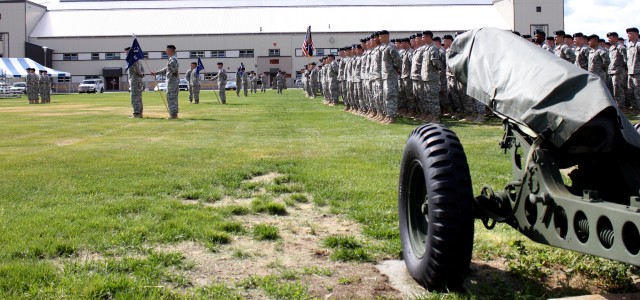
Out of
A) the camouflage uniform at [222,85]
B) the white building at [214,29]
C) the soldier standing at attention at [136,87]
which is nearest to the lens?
the soldier standing at attention at [136,87]

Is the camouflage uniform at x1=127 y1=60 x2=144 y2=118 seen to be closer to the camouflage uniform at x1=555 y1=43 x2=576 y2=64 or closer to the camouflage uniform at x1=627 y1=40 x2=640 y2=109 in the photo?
the camouflage uniform at x1=555 y1=43 x2=576 y2=64

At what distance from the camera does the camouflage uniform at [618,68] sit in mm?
19406

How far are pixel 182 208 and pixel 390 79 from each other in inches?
496

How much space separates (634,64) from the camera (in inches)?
730

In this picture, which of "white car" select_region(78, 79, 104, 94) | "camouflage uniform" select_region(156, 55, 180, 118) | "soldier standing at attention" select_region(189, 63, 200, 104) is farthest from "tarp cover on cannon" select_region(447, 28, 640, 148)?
"white car" select_region(78, 79, 104, 94)

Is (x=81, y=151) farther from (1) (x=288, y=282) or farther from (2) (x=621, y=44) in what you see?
(2) (x=621, y=44)

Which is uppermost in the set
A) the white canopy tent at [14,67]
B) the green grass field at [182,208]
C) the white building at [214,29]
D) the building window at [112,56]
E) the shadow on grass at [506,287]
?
the white building at [214,29]

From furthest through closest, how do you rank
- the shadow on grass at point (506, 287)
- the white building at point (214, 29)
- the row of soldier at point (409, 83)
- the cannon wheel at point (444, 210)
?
the white building at point (214, 29) < the row of soldier at point (409, 83) < the shadow on grass at point (506, 287) < the cannon wheel at point (444, 210)

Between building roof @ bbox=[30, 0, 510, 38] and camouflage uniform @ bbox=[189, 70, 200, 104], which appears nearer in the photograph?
camouflage uniform @ bbox=[189, 70, 200, 104]

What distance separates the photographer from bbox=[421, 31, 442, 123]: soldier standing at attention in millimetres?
18219

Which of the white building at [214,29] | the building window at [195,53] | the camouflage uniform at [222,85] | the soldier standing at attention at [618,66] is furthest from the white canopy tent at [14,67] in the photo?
the soldier standing at attention at [618,66]

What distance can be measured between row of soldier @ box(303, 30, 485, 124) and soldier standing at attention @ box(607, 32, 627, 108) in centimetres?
437

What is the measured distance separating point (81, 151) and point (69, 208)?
576 cm

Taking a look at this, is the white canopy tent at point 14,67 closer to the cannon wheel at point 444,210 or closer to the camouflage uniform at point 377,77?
the camouflage uniform at point 377,77
